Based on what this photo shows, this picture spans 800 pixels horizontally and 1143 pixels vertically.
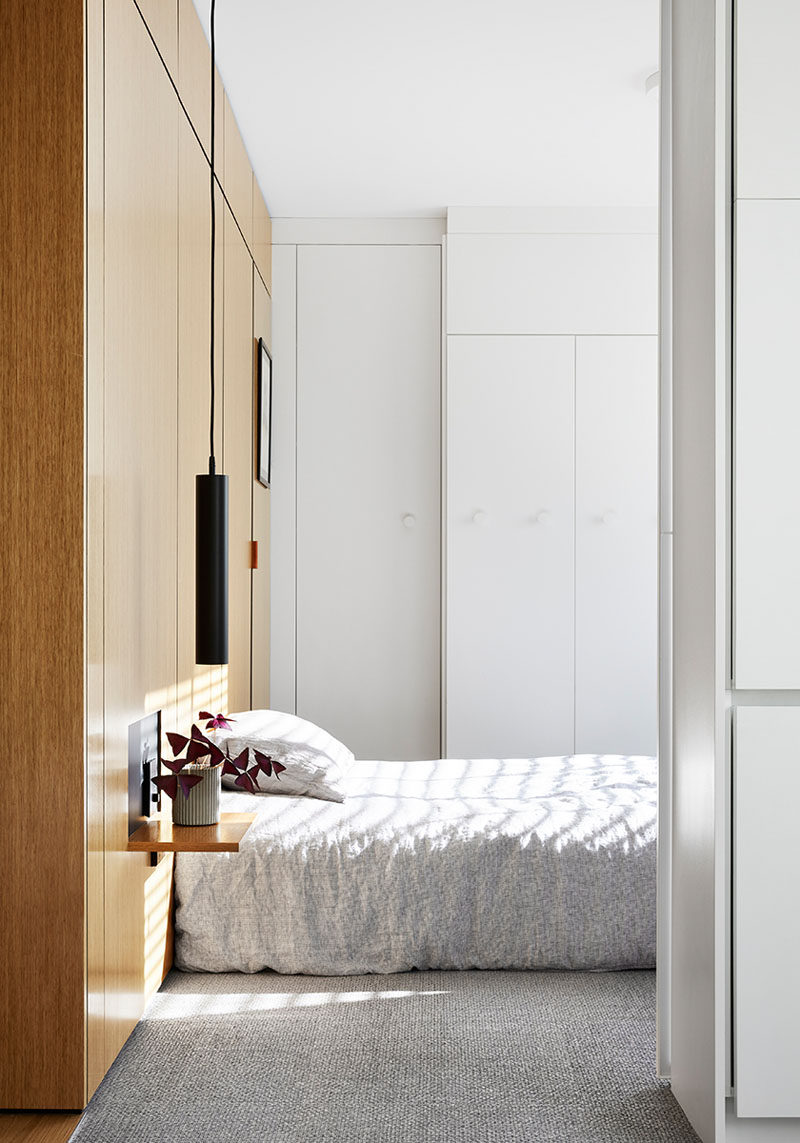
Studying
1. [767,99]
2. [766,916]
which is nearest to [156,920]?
[766,916]

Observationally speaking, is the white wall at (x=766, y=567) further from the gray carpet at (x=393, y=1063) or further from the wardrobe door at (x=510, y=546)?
the wardrobe door at (x=510, y=546)

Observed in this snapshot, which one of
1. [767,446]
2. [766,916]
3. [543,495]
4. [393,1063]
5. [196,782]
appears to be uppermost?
[543,495]

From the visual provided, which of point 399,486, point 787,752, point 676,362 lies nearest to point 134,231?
point 676,362

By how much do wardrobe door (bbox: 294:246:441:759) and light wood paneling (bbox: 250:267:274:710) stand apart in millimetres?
185

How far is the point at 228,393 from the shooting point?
3.61 metres

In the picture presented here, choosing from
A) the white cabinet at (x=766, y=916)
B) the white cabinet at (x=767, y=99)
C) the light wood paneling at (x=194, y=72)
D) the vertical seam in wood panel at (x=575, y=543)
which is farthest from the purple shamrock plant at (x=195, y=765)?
the vertical seam in wood panel at (x=575, y=543)

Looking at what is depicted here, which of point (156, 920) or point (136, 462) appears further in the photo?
point (156, 920)

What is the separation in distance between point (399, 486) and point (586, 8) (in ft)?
7.75

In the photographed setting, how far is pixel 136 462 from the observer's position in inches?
91.1

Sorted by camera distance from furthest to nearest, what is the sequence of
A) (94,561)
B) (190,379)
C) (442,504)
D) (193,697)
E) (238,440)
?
1. (442,504)
2. (238,440)
3. (193,697)
4. (190,379)
5. (94,561)

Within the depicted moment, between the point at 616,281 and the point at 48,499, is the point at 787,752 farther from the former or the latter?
the point at 616,281

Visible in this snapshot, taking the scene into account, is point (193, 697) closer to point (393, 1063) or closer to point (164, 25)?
point (393, 1063)

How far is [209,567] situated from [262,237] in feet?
9.04

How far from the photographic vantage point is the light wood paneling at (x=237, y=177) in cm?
362
